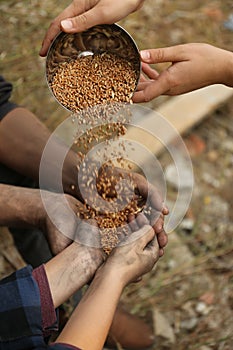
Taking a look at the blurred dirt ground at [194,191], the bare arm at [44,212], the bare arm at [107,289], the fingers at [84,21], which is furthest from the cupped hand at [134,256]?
the blurred dirt ground at [194,191]

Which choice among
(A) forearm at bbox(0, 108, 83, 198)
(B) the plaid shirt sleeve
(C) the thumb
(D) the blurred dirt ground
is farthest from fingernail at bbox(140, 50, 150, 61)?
(D) the blurred dirt ground

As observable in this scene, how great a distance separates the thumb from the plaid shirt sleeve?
0.65m

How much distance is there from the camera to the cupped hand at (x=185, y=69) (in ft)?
4.92

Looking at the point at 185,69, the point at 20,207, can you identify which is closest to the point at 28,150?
the point at 20,207

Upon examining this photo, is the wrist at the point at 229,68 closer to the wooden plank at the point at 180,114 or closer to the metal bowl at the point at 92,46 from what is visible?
the metal bowl at the point at 92,46

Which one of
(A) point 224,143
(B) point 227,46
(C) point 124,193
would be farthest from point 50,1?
(C) point 124,193

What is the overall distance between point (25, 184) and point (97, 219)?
0.37 m

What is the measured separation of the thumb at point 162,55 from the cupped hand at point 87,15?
12 cm

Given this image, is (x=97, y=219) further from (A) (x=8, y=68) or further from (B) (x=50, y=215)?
(A) (x=8, y=68)

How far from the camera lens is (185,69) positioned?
1.50 metres

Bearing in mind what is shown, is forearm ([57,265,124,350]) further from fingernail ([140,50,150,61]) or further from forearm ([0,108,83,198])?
fingernail ([140,50,150,61])

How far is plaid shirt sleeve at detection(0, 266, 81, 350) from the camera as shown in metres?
1.11

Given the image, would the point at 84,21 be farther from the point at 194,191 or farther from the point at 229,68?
the point at 194,191

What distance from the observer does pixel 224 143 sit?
2.42 meters
